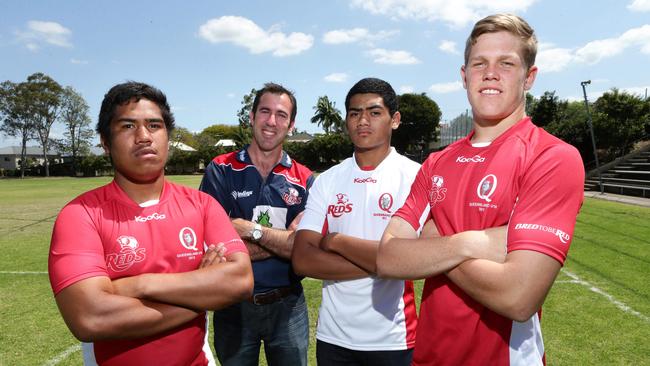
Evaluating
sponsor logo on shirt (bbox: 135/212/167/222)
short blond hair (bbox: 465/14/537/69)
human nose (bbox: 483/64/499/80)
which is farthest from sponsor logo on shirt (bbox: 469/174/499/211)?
sponsor logo on shirt (bbox: 135/212/167/222)

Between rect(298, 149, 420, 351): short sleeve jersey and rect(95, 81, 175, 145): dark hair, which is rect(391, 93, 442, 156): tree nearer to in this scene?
rect(298, 149, 420, 351): short sleeve jersey

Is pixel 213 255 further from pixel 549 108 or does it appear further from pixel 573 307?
pixel 549 108

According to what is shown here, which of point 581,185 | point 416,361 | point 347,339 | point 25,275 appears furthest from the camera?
point 25,275

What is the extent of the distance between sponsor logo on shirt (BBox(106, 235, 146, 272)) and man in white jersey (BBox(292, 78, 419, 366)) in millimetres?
1126

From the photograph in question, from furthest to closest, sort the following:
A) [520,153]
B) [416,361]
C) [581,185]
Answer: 1. [416,361]
2. [520,153]
3. [581,185]

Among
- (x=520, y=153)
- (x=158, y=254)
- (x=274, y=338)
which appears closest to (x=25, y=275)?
(x=274, y=338)

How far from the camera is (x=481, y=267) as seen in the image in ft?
6.14

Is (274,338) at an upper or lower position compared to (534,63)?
lower

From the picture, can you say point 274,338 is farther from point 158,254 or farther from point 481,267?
point 481,267

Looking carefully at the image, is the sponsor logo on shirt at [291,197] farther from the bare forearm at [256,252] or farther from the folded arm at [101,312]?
the folded arm at [101,312]

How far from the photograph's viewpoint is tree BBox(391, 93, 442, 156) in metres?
73.2

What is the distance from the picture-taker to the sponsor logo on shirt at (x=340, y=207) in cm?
322

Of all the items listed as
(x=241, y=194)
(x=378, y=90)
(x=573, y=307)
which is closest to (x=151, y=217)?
(x=241, y=194)

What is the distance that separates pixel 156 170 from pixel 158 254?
492mm
